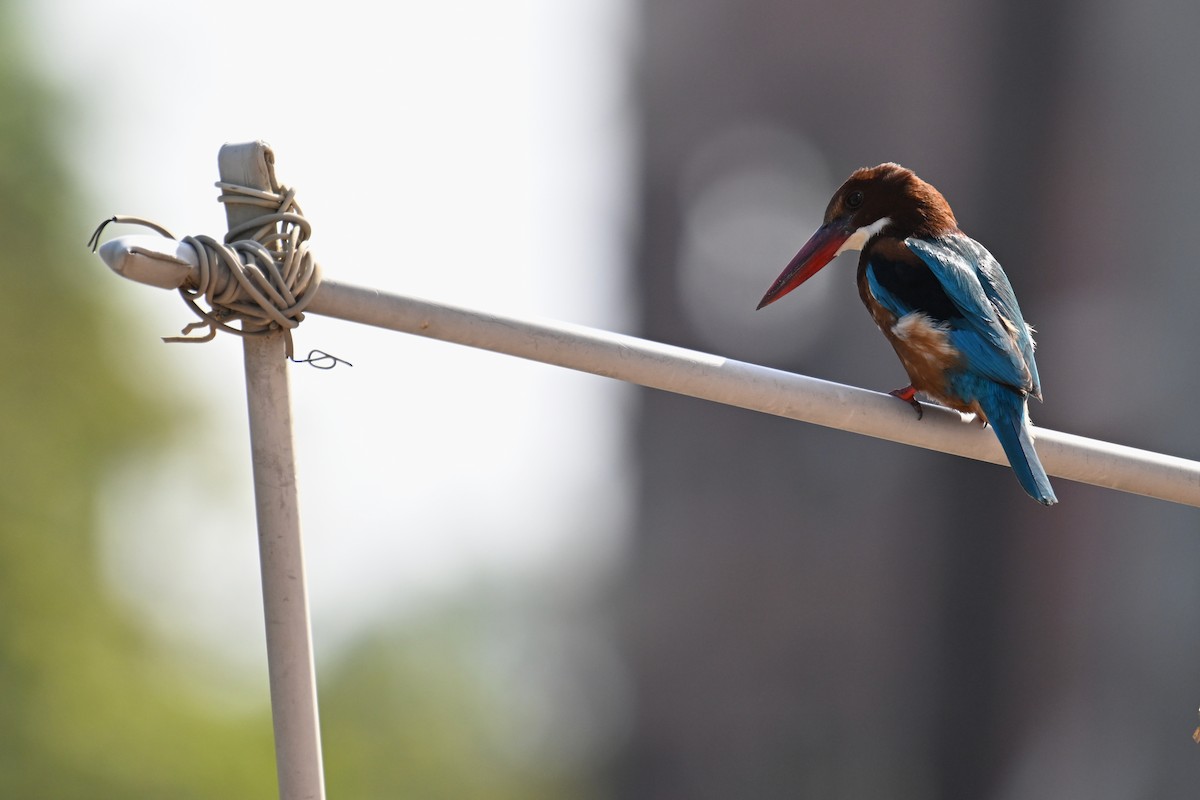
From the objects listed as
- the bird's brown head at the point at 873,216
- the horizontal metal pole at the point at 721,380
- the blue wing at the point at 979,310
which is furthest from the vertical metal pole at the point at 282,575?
the bird's brown head at the point at 873,216

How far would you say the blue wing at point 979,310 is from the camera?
9.37 ft

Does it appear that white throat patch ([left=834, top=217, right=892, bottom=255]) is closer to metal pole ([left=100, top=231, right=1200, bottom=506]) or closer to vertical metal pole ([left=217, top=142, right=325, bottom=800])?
metal pole ([left=100, top=231, right=1200, bottom=506])

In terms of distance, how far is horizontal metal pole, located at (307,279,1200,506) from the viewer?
1.61 metres

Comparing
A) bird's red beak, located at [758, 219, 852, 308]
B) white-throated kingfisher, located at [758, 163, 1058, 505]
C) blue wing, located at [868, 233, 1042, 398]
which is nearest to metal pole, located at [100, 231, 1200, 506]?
white-throated kingfisher, located at [758, 163, 1058, 505]

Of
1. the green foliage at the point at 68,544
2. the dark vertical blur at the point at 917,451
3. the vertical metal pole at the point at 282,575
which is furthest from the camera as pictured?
the green foliage at the point at 68,544

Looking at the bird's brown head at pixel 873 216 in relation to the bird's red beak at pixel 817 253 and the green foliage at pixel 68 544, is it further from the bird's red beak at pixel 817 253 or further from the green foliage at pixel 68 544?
the green foliage at pixel 68 544

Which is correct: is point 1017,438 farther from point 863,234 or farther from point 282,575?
point 282,575

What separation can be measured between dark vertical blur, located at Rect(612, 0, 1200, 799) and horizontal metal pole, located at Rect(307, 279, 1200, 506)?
827cm

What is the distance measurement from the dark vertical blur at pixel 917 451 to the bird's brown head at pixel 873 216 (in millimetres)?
6993

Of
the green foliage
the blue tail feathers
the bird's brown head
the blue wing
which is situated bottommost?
the green foliage

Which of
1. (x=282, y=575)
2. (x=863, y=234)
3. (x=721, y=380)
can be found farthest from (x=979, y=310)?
(x=282, y=575)

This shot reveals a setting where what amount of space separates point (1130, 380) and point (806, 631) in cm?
328

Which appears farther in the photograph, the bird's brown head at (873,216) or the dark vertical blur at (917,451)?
the dark vertical blur at (917,451)

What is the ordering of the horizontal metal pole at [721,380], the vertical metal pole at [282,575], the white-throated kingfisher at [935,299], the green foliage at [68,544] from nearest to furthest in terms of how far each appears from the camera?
the vertical metal pole at [282,575]
the horizontal metal pole at [721,380]
the white-throated kingfisher at [935,299]
the green foliage at [68,544]
